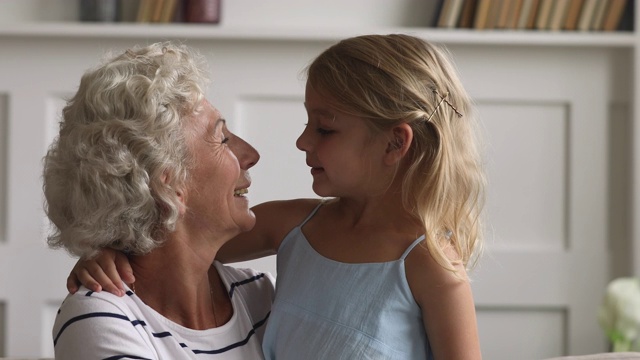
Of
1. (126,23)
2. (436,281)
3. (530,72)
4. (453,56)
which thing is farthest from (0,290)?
(436,281)

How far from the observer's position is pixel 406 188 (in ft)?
5.53

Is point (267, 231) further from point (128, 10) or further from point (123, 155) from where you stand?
point (128, 10)

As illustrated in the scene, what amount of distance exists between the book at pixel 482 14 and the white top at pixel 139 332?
66.0 inches

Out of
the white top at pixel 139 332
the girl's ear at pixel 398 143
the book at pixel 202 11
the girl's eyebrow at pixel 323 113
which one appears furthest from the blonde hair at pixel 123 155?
the book at pixel 202 11

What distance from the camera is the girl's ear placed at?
5.47 ft

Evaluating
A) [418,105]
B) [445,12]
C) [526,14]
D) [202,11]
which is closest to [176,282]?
[418,105]

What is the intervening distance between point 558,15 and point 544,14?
5cm

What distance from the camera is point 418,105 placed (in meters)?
1.66

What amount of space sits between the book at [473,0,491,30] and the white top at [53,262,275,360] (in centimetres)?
168

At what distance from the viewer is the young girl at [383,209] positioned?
1609 mm

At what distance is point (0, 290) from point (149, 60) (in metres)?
1.90

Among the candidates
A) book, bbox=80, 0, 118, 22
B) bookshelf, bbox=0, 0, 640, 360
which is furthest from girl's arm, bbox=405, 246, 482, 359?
book, bbox=80, 0, 118, 22

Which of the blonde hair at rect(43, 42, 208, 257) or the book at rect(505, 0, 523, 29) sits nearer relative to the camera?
the blonde hair at rect(43, 42, 208, 257)

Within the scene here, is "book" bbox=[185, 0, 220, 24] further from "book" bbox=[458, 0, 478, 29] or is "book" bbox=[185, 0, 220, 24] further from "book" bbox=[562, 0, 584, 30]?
"book" bbox=[562, 0, 584, 30]
